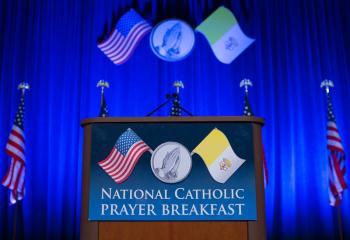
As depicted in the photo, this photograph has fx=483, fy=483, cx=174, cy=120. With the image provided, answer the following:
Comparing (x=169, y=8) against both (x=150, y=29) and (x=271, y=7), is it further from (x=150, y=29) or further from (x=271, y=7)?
(x=271, y=7)

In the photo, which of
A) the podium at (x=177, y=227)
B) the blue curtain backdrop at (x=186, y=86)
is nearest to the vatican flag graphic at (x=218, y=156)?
the podium at (x=177, y=227)

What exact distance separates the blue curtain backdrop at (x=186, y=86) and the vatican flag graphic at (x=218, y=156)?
2418 mm

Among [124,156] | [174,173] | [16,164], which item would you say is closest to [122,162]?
[124,156]

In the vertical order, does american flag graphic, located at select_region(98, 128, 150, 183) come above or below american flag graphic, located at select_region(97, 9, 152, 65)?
below

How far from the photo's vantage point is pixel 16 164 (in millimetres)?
4812

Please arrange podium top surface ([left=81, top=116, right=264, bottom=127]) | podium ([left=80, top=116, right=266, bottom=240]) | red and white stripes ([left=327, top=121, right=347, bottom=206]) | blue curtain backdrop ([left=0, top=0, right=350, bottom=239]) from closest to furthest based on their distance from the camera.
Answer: podium ([left=80, top=116, right=266, bottom=240]), podium top surface ([left=81, top=116, right=264, bottom=127]), red and white stripes ([left=327, top=121, right=347, bottom=206]), blue curtain backdrop ([left=0, top=0, right=350, bottom=239])

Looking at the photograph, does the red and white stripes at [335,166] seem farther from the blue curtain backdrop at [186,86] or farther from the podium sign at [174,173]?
the podium sign at [174,173]

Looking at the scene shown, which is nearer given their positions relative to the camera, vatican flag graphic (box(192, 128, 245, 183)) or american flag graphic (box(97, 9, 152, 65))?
vatican flag graphic (box(192, 128, 245, 183))

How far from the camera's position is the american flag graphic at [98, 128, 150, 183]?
2.98 metres

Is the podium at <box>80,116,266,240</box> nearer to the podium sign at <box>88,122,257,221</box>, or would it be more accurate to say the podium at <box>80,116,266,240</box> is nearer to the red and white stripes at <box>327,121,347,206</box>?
the podium sign at <box>88,122,257,221</box>

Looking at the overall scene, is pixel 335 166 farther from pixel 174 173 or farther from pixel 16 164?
pixel 16 164

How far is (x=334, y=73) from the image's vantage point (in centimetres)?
563

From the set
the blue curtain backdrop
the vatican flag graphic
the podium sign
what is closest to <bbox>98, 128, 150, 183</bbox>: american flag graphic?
the podium sign

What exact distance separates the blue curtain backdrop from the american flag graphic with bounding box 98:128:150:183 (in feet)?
8.02
